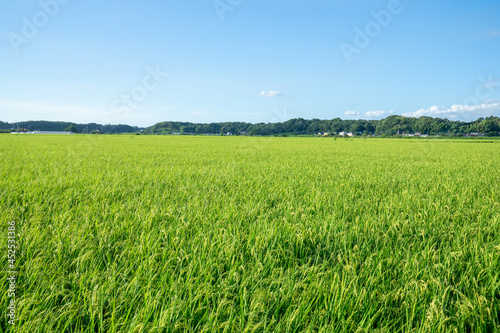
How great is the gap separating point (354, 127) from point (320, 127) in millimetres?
20211

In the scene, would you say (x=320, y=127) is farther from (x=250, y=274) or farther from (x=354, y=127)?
(x=250, y=274)

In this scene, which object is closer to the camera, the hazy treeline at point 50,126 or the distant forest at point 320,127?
the distant forest at point 320,127

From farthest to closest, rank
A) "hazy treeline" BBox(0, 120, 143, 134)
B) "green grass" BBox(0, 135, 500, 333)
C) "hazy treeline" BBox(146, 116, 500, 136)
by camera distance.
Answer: "hazy treeline" BBox(0, 120, 143, 134) < "hazy treeline" BBox(146, 116, 500, 136) < "green grass" BBox(0, 135, 500, 333)

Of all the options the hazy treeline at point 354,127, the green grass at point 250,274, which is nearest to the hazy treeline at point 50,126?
the hazy treeline at point 354,127

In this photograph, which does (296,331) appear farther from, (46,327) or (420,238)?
(420,238)

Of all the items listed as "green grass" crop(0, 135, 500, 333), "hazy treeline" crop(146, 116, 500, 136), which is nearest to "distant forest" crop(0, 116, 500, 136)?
"hazy treeline" crop(146, 116, 500, 136)

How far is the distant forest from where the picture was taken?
395 ft

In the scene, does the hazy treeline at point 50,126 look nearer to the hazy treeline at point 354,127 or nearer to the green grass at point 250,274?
the hazy treeline at point 354,127

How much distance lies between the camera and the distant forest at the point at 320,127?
12050 cm

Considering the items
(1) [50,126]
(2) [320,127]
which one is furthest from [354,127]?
(1) [50,126]

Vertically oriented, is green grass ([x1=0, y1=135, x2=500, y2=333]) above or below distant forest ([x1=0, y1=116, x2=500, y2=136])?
below

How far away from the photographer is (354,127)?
159750 millimetres

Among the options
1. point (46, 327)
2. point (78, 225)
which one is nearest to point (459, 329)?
point (46, 327)

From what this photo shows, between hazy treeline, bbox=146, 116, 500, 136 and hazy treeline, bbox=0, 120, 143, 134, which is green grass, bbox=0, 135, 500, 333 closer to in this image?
hazy treeline, bbox=146, 116, 500, 136
